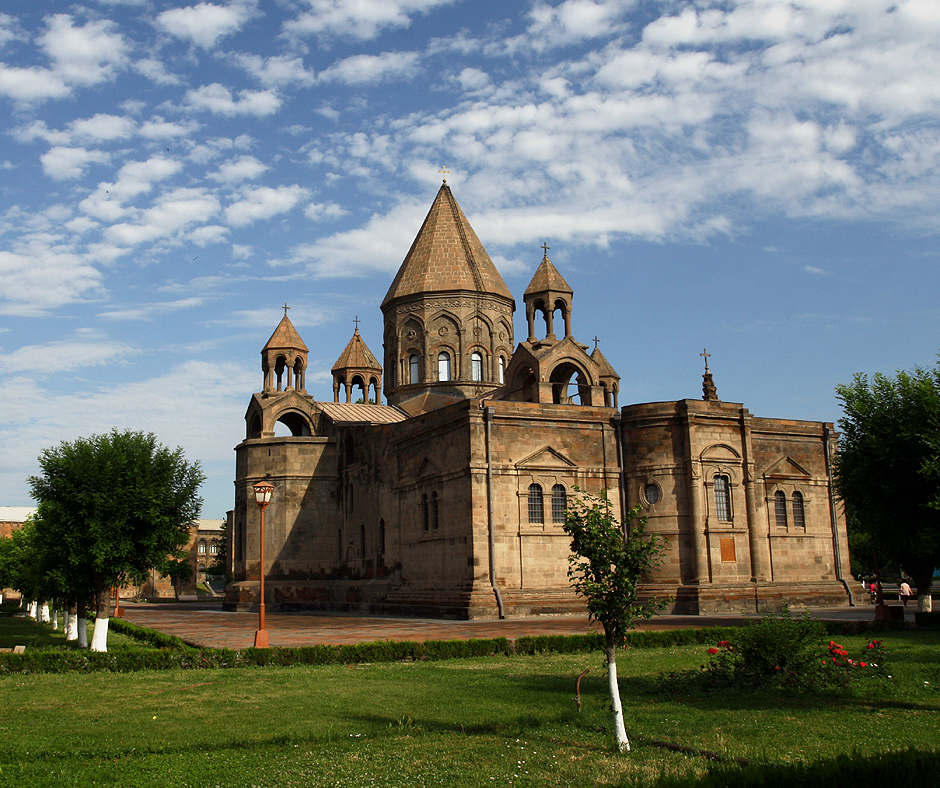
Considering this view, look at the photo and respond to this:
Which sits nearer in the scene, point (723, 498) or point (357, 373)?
point (723, 498)

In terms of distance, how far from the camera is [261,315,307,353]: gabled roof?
44781 millimetres

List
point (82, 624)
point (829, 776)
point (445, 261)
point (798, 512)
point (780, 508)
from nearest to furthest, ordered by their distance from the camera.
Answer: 1. point (829, 776)
2. point (82, 624)
3. point (780, 508)
4. point (798, 512)
5. point (445, 261)

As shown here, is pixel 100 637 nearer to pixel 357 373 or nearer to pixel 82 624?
pixel 82 624

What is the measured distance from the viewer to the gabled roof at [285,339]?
4478 centimetres

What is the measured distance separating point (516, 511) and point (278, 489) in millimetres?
15602

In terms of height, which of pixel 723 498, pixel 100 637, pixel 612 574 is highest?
pixel 723 498

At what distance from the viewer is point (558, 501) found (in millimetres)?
30609

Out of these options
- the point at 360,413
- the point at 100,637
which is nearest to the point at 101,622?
the point at 100,637

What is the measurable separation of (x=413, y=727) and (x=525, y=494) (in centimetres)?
1973

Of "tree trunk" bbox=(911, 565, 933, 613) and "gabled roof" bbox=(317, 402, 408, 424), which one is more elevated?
"gabled roof" bbox=(317, 402, 408, 424)

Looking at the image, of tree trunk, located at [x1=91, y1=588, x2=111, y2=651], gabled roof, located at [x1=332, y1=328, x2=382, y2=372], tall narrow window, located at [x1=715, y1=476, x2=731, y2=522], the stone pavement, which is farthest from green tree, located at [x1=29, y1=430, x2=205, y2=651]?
gabled roof, located at [x1=332, y1=328, x2=382, y2=372]

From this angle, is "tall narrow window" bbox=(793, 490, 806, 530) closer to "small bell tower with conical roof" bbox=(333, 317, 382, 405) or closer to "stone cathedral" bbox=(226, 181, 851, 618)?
"stone cathedral" bbox=(226, 181, 851, 618)

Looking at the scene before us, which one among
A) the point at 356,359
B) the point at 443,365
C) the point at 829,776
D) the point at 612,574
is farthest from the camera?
the point at 356,359

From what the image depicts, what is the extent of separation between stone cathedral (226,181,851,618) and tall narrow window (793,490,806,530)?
0.25 ft
